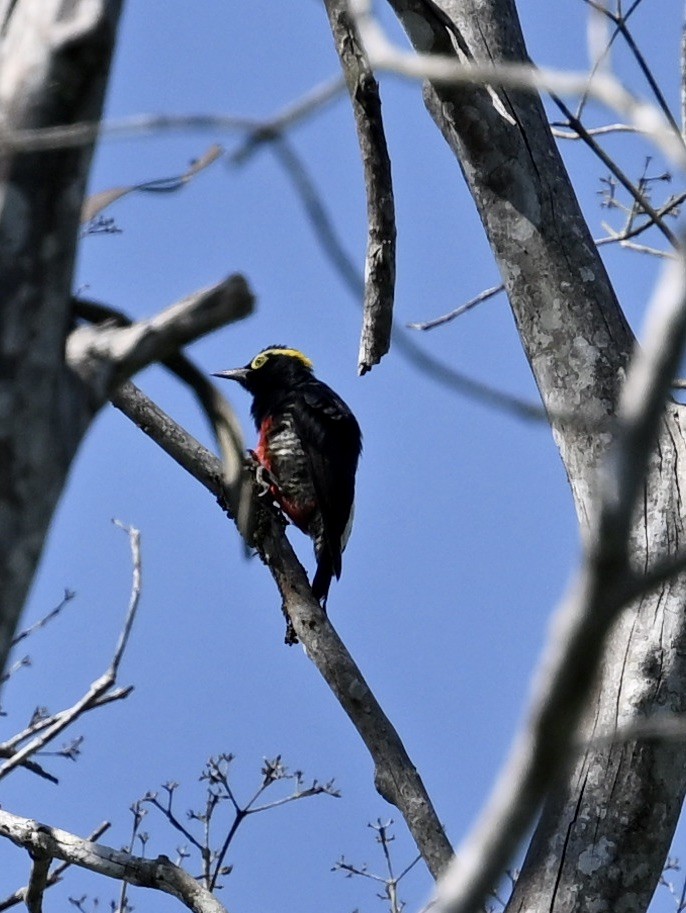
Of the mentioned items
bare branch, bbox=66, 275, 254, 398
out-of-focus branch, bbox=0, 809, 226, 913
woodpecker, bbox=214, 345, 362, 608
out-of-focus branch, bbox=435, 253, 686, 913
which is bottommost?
out-of-focus branch, bbox=435, 253, 686, 913

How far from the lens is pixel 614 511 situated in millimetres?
867

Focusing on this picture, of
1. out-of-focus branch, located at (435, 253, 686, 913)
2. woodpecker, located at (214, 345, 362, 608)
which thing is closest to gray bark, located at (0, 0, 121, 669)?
out-of-focus branch, located at (435, 253, 686, 913)

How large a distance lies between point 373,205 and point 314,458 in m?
3.76

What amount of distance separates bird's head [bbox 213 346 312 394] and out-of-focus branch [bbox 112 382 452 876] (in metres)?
3.64

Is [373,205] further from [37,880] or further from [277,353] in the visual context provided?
[277,353]

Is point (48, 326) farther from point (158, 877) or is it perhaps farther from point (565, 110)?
point (158, 877)

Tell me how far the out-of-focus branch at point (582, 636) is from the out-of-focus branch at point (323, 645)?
7.38ft

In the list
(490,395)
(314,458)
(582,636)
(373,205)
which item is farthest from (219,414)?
(314,458)

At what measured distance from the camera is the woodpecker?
7426 millimetres

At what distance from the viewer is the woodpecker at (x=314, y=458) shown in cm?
743

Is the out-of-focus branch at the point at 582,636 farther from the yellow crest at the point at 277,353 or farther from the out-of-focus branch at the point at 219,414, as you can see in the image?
the yellow crest at the point at 277,353

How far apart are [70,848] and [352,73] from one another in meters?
2.61

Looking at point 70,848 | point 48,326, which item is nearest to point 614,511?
point 48,326

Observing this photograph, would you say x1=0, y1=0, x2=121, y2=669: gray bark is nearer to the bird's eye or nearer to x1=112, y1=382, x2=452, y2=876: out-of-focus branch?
x1=112, y1=382, x2=452, y2=876: out-of-focus branch
